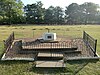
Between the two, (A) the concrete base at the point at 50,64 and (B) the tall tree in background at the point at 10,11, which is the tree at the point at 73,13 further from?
(A) the concrete base at the point at 50,64

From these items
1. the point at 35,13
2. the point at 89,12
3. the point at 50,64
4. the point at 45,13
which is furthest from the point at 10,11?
the point at 50,64

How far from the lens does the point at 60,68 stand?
24.6 feet

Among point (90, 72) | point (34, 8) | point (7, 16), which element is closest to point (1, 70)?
point (90, 72)

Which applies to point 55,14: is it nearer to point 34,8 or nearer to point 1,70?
point 34,8

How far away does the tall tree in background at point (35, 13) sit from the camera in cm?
5388

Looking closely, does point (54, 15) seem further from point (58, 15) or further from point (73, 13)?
point (73, 13)

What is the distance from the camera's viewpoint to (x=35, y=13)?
56.4 m

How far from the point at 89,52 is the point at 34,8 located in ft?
163

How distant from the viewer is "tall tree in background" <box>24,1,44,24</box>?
177 ft

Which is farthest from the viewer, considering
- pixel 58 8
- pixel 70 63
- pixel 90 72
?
pixel 58 8

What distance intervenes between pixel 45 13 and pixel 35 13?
12.9 feet

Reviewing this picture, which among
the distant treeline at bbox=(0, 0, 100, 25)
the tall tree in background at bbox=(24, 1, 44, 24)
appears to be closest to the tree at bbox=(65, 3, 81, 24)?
the distant treeline at bbox=(0, 0, 100, 25)

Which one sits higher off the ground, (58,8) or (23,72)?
(58,8)

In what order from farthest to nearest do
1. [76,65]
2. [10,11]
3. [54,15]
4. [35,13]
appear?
[54,15]
[35,13]
[10,11]
[76,65]
